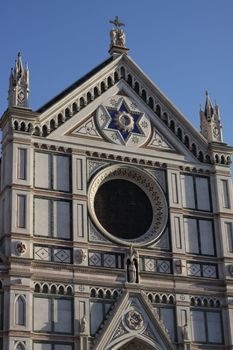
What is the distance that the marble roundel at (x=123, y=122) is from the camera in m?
30.5

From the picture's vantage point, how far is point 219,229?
100 feet

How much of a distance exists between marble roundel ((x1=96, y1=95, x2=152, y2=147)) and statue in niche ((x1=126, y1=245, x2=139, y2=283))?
448cm

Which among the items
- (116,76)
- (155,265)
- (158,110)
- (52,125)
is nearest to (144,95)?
(158,110)

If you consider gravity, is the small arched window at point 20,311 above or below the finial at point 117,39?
below

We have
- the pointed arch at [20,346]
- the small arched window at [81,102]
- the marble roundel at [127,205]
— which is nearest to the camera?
the pointed arch at [20,346]

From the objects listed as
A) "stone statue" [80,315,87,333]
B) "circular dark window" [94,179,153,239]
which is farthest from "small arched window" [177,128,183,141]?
"stone statue" [80,315,87,333]

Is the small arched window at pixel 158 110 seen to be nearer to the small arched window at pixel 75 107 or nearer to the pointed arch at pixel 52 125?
the small arched window at pixel 75 107

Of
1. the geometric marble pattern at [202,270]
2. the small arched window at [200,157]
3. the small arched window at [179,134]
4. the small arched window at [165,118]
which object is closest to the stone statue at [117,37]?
the small arched window at [165,118]

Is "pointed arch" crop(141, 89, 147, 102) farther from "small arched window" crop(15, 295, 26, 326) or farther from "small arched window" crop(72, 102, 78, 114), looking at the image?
"small arched window" crop(15, 295, 26, 326)

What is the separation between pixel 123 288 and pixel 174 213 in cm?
386

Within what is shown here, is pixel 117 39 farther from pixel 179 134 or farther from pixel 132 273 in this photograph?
pixel 132 273

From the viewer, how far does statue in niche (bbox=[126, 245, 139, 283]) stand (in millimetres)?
28109

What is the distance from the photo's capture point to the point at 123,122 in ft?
101

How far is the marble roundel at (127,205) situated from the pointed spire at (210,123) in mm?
3686
